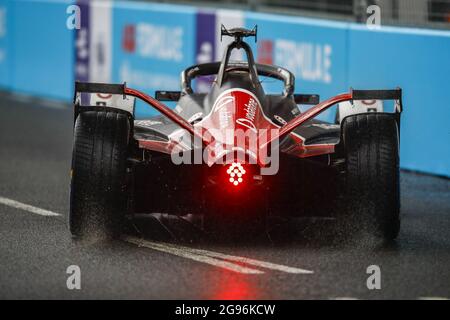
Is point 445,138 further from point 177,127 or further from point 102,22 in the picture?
point 102,22

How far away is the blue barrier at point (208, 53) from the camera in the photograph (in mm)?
13328

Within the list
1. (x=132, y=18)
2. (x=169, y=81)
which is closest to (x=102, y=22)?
(x=132, y=18)

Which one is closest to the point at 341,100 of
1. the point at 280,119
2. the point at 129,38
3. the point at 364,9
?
the point at 280,119

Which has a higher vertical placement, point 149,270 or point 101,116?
point 101,116

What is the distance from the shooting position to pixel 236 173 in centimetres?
880

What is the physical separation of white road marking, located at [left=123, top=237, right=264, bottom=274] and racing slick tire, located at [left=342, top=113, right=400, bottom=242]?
1.01 metres

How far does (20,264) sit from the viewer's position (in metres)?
8.69

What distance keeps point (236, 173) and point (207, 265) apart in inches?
25.8

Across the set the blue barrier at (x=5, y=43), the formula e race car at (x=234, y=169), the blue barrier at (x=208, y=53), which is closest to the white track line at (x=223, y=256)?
the formula e race car at (x=234, y=169)

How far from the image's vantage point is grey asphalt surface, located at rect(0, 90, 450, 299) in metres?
7.86

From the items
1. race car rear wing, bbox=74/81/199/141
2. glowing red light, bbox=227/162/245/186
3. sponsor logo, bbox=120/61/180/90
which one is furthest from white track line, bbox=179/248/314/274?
sponsor logo, bbox=120/61/180/90

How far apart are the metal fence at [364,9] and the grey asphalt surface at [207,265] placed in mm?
2563
